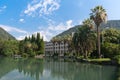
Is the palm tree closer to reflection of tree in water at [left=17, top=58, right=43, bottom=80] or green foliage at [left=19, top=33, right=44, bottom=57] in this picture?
reflection of tree in water at [left=17, top=58, right=43, bottom=80]

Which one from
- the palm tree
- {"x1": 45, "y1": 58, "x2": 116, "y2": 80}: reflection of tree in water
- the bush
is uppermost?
the palm tree

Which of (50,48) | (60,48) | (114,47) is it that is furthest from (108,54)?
(50,48)

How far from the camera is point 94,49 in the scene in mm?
72500

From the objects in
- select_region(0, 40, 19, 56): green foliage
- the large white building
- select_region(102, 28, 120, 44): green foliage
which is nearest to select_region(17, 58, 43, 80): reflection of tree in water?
select_region(102, 28, 120, 44): green foliage

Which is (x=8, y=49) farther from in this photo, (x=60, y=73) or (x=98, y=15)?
(x=60, y=73)

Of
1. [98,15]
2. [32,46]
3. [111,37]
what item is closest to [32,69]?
[98,15]

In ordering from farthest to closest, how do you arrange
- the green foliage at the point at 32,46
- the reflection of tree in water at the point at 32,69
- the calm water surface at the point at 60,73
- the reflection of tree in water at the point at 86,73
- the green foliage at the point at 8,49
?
1. the green foliage at the point at 32,46
2. the green foliage at the point at 8,49
3. the reflection of tree in water at the point at 32,69
4. the reflection of tree in water at the point at 86,73
5. the calm water surface at the point at 60,73

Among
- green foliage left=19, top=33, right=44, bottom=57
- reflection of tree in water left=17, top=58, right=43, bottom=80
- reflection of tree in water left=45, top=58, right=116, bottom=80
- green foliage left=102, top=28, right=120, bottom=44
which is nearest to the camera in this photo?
reflection of tree in water left=45, top=58, right=116, bottom=80

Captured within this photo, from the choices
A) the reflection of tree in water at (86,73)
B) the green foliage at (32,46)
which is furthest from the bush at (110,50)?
the green foliage at (32,46)

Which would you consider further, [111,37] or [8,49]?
[8,49]

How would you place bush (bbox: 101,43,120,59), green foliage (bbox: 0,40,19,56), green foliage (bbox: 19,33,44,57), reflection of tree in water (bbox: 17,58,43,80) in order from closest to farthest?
reflection of tree in water (bbox: 17,58,43,80) < bush (bbox: 101,43,120,59) < green foliage (bbox: 0,40,19,56) < green foliage (bbox: 19,33,44,57)

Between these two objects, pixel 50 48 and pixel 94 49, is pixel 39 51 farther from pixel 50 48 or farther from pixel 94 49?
pixel 94 49

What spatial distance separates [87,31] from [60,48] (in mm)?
78727

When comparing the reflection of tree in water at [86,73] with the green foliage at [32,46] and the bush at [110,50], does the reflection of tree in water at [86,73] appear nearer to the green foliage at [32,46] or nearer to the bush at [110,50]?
the bush at [110,50]
